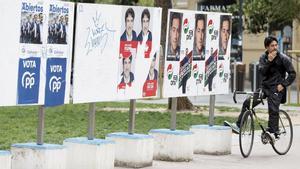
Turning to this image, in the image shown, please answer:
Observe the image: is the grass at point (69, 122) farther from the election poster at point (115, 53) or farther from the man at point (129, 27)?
the man at point (129, 27)

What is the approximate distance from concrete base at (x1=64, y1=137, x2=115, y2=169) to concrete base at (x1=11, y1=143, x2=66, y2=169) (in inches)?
29.4

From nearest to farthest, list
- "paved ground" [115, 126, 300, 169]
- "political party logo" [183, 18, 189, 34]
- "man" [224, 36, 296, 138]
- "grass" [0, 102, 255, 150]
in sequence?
"paved ground" [115, 126, 300, 169], "political party logo" [183, 18, 189, 34], "man" [224, 36, 296, 138], "grass" [0, 102, 255, 150]

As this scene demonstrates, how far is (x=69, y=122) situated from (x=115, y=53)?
7401 millimetres

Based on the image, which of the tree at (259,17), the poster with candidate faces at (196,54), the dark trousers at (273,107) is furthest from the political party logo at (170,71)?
the tree at (259,17)

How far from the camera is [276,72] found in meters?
12.3

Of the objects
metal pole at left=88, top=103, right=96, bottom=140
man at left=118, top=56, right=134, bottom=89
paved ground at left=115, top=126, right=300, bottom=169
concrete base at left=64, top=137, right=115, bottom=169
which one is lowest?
paved ground at left=115, top=126, right=300, bottom=169

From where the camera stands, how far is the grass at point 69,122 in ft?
45.7

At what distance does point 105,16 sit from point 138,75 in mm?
1067

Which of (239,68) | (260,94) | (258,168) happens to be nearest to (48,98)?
(258,168)

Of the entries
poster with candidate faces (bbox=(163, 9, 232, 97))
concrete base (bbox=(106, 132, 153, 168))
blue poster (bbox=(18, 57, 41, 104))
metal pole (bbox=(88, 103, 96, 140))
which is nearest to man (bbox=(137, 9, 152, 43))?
poster with candidate faces (bbox=(163, 9, 232, 97))

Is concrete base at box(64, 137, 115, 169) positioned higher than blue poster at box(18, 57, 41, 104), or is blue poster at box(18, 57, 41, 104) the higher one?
blue poster at box(18, 57, 41, 104)

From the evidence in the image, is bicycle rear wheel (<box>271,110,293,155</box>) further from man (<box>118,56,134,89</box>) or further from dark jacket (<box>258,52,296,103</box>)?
man (<box>118,56,134,89</box>)

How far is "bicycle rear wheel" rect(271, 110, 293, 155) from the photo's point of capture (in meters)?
12.5

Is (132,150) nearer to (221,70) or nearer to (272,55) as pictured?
(221,70)
